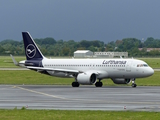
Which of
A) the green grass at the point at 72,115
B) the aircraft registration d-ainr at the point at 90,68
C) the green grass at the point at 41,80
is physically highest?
the aircraft registration d-ainr at the point at 90,68

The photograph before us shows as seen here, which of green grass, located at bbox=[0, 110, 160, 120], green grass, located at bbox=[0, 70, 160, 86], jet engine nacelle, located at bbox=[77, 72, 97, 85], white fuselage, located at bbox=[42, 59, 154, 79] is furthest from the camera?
green grass, located at bbox=[0, 70, 160, 86]

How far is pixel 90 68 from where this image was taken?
196 feet

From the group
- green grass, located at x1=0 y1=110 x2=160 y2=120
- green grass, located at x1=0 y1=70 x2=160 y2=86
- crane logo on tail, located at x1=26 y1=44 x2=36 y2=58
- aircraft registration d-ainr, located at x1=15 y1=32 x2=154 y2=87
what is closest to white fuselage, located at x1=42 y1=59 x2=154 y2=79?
aircraft registration d-ainr, located at x1=15 y1=32 x2=154 y2=87

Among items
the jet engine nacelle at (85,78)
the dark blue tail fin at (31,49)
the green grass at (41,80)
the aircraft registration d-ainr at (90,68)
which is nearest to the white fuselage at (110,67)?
the aircraft registration d-ainr at (90,68)

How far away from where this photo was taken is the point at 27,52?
213 feet

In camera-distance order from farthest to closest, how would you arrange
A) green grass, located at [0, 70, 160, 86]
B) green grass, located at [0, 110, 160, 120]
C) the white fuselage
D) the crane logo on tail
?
the crane logo on tail, green grass, located at [0, 70, 160, 86], the white fuselage, green grass, located at [0, 110, 160, 120]

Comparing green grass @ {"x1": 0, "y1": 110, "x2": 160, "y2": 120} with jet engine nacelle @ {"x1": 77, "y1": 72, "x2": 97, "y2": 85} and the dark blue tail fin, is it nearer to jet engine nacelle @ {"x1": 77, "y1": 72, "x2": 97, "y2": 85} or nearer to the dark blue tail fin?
jet engine nacelle @ {"x1": 77, "y1": 72, "x2": 97, "y2": 85}

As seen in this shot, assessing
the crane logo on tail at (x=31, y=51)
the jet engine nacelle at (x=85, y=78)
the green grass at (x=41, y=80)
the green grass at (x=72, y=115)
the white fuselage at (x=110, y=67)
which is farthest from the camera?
the crane logo on tail at (x=31, y=51)

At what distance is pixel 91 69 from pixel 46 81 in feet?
33.1

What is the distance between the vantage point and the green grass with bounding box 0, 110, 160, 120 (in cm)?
2564

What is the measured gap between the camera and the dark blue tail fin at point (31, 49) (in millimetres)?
64500

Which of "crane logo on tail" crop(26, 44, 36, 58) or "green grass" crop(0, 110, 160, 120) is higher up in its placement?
"crane logo on tail" crop(26, 44, 36, 58)

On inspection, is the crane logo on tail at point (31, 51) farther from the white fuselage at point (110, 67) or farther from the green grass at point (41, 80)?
the green grass at point (41, 80)

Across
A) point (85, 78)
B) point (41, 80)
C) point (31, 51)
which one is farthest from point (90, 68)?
point (41, 80)
